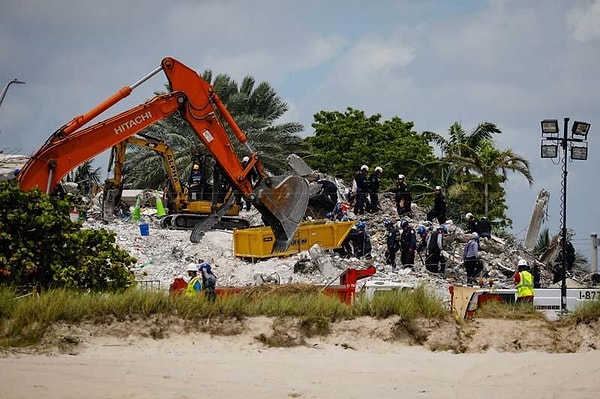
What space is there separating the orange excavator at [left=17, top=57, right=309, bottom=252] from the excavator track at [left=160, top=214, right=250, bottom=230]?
3263mm

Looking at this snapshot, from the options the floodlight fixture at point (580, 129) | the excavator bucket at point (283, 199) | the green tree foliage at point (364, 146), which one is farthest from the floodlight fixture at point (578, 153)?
the green tree foliage at point (364, 146)

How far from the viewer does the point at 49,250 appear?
19031mm

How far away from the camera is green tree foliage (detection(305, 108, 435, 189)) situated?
5325cm

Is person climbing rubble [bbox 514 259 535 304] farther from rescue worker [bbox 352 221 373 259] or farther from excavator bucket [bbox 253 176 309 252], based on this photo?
rescue worker [bbox 352 221 373 259]

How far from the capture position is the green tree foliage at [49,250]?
1845cm

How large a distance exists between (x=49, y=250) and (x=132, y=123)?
9.66 metres

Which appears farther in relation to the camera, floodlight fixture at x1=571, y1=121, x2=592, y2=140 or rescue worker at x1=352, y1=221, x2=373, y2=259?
rescue worker at x1=352, y1=221, x2=373, y2=259

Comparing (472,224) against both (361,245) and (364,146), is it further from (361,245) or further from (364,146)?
(364,146)

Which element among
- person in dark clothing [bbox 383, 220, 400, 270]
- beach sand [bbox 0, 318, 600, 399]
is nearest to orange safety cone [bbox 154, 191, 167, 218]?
person in dark clothing [bbox 383, 220, 400, 270]

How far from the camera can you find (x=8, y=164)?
1540 inches

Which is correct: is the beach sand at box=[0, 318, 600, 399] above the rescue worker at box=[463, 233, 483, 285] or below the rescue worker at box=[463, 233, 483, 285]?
below

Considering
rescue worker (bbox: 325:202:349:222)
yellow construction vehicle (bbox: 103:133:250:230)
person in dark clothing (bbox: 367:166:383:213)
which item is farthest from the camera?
person in dark clothing (bbox: 367:166:383:213)

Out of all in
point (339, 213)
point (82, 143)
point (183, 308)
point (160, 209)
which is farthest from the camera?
point (160, 209)

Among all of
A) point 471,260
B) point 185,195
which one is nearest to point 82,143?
point 185,195
